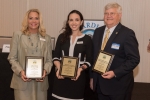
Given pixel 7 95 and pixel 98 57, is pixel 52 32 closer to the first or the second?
pixel 7 95

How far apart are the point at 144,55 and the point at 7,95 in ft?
9.84

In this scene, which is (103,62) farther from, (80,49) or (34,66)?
(34,66)

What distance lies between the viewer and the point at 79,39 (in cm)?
270

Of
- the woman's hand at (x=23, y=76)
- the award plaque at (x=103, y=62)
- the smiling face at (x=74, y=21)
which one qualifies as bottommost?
the woman's hand at (x=23, y=76)

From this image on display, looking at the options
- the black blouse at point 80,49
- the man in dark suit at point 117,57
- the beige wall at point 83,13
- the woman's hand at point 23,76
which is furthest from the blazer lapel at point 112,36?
the beige wall at point 83,13

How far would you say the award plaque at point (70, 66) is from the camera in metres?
2.59

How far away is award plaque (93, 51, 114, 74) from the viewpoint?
2.44 metres

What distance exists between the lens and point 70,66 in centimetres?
260

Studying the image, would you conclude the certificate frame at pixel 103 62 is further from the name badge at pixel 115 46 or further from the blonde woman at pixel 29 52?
the blonde woman at pixel 29 52

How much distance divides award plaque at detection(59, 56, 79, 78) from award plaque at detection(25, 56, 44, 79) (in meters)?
0.29

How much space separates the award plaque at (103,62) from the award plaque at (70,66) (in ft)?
0.83

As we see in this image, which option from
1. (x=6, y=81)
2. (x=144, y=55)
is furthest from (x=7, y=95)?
(x=144, y=55)

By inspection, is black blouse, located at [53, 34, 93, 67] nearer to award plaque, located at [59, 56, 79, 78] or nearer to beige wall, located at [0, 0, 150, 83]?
award plaque, located at [59, 56, 79, 78]

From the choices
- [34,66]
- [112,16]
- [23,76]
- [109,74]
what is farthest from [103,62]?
[23,76]
